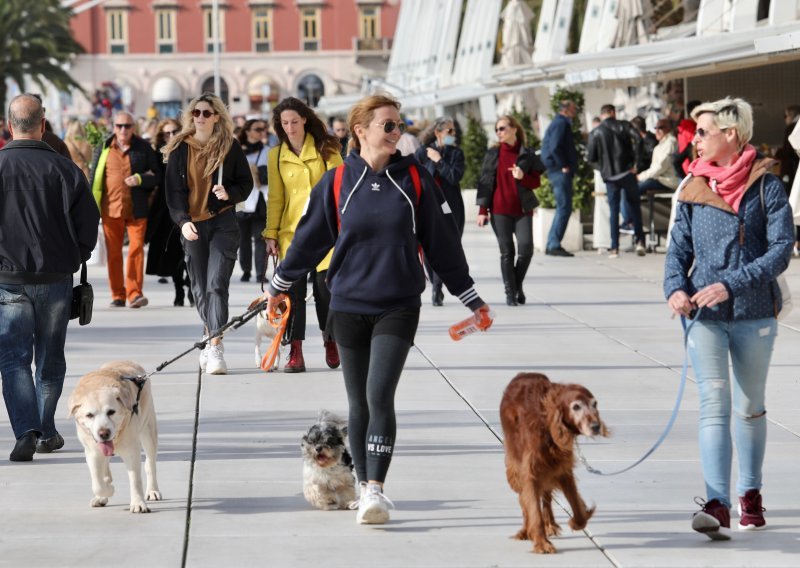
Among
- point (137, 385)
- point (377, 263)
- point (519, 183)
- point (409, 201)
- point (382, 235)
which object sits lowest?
point (519, 183)

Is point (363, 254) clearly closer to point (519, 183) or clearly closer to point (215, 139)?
point (215, 139)

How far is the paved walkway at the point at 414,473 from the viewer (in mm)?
6133

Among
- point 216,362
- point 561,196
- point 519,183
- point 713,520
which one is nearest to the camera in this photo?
point 713,520

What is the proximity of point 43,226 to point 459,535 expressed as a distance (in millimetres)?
2842

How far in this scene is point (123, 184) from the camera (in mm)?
15375

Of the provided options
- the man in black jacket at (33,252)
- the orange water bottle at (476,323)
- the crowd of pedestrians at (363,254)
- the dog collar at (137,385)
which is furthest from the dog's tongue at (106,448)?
the man in black jacket at (33,252)

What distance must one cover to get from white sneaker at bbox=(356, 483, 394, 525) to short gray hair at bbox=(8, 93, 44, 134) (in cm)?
282

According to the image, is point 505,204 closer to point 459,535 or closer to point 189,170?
point 189,170

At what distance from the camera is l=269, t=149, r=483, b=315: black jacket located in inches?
254

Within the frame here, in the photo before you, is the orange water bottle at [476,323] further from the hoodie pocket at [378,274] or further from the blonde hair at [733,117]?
the blonde hair at [733,117]

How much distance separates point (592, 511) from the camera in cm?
618

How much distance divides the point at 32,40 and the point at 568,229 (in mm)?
49518

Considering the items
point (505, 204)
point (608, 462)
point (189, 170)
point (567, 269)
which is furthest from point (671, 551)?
point (567, 269)

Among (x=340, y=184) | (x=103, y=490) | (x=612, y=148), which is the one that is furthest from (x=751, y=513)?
(x=612, y=148)
